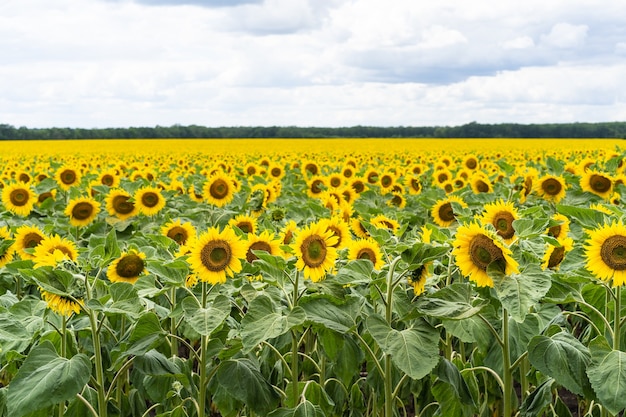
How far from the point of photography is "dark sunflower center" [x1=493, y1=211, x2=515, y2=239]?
3381 mm

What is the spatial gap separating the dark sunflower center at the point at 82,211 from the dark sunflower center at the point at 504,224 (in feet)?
16.8

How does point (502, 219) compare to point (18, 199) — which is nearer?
point (502, 219)

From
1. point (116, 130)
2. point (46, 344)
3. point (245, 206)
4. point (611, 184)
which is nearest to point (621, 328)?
point (46, 344)

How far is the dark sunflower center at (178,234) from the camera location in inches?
195

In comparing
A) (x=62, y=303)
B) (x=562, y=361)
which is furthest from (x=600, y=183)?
(x=62, y=303)

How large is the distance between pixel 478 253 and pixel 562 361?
574mm

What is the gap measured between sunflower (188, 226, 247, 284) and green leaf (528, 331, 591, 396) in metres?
Answer: 1.42

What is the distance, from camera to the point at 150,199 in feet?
24.8

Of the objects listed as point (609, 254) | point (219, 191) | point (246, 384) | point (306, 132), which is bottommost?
point (306, 132)

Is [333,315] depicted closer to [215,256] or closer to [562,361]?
[215,256]

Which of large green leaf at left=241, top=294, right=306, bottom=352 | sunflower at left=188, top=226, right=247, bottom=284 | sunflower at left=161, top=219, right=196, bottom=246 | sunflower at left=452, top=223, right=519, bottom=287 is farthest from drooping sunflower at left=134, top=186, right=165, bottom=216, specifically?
sunflower at left=452, top=223, right=519, bottom=287

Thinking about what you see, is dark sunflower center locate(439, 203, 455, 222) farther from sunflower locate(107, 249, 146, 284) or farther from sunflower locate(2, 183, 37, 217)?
sunflower locate(2, 183, 37, 217)

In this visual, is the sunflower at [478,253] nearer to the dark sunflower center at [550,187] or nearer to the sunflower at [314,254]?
the sunflower at [314,254]

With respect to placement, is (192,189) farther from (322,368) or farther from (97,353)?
(97,353)
